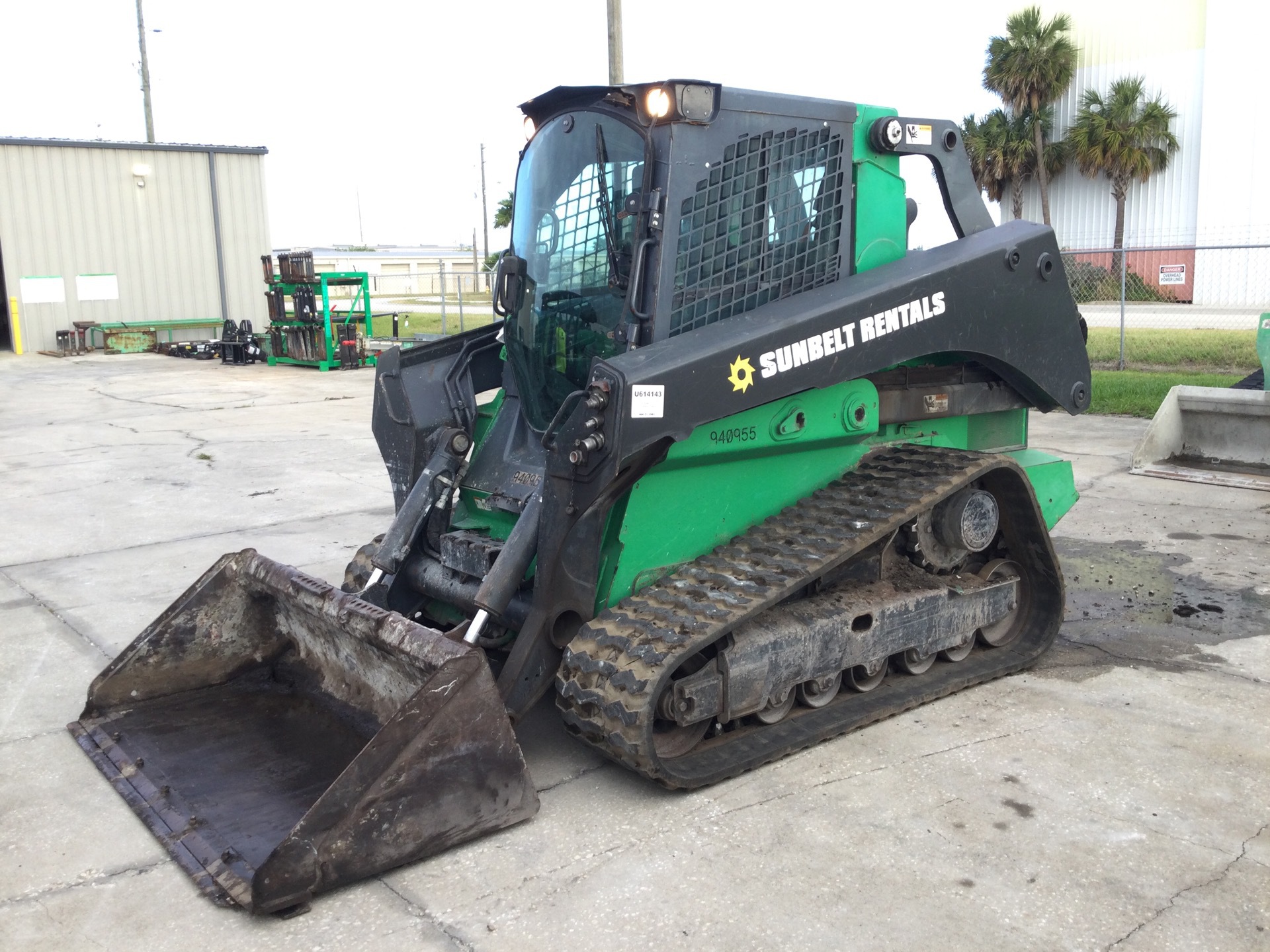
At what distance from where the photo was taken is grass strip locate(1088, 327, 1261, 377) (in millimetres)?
14492

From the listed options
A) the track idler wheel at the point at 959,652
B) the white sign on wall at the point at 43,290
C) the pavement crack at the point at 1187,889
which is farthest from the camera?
the white sign on wall at the point at 43,290

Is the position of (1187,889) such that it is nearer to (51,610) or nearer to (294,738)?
A: (294,738)

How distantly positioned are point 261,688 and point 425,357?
5.01 ft

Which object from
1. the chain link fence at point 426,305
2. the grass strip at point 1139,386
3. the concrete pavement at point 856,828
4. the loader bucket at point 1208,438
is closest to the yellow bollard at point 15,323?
the chain link fence at point 426,305

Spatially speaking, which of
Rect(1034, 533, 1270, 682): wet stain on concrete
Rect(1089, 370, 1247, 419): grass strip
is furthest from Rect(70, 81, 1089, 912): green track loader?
Rect(1089, 370, 1247, 419): grass strip

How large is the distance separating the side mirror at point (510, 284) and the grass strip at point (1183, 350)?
11.0m

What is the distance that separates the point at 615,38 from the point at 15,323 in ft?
50.3

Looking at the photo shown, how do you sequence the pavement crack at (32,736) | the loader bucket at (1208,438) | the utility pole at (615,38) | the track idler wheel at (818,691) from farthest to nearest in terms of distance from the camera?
the utility pole at (615,38)
the loader bucket at (1208,438)
the pavement crack at (32,736)
the track idler wheel at (818,691)

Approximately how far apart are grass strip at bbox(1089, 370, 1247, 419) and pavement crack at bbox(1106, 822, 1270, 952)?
818cm

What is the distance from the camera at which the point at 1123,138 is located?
3291cm

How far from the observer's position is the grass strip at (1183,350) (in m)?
14.5

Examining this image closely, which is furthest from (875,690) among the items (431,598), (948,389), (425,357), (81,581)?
(81,581)

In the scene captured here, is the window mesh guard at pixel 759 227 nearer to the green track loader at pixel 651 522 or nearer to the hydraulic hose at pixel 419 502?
the green track loader at pixel 651 522

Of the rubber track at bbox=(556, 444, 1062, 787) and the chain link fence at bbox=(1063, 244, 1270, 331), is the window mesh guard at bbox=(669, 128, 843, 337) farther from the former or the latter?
the chain link fence at bbox=(1063, 244, 1270, 331)
